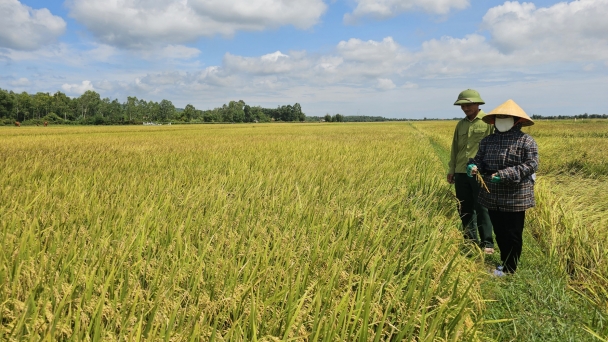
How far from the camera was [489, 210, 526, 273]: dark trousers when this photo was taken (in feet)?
10.7

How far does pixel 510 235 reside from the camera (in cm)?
329

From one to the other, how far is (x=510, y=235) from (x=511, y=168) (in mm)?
657

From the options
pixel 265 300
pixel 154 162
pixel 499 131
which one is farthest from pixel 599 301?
pixel 154 162

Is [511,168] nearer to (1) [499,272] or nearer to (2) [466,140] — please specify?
(1) [499,272]

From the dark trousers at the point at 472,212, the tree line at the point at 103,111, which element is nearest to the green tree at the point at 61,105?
the tree line at the point at 103,111

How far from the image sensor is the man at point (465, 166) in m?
3.94

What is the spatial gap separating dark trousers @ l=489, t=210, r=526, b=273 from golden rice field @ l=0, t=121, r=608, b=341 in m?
0.36

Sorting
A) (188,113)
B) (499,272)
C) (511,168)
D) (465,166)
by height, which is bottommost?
(499,272)

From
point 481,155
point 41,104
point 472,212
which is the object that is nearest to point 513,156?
point 481,155

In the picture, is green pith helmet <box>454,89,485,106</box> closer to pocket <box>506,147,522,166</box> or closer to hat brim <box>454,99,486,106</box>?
hat brim <box>454,99,486,106</box>

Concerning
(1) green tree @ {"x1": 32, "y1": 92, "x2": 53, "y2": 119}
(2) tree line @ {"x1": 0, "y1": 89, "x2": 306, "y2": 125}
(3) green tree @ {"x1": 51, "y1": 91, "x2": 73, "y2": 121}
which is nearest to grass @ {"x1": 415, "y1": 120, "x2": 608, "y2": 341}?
(2) tree line @ {"x1": 0, "y1": 89, "x2": 306, "y2": 125}

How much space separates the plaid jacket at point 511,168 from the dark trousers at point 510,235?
0.29 ft

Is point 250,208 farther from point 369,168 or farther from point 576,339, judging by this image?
point 369,168

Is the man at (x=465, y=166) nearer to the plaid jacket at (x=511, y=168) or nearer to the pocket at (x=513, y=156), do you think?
the plaid jacket at (x=511, y=168)
